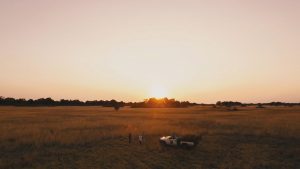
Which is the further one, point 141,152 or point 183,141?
point 183,141

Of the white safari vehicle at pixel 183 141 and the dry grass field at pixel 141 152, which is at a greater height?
the white safari vehicle at pixel 183 141

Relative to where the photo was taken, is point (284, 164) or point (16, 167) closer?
point (16, 167)

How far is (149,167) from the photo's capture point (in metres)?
19.5

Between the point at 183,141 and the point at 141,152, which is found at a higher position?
the point at 183,141

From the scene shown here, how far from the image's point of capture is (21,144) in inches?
1072

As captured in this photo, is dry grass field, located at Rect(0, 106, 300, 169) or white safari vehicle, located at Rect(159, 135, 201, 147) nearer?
dry grass field, located at Rect(0, 106, 300, 169)

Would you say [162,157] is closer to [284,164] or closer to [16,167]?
[284,164]

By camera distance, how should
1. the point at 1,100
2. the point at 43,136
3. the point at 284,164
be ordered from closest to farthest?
the point at 284,164
the point at 43,136
the point at 1,100

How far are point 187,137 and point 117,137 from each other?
27.6 ft

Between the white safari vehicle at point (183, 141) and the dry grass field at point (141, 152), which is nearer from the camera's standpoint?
the dry grass field at point (141, 152)

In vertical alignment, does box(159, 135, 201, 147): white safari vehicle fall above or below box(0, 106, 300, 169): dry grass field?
above

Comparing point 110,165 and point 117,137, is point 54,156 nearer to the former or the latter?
point 110,165

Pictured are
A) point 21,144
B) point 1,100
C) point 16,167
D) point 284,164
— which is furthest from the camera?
point 1,100

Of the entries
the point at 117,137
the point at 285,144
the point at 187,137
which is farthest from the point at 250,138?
the point at 117,137
